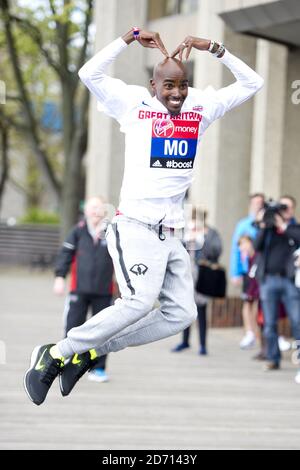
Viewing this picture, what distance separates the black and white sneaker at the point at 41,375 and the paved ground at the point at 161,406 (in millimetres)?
2658

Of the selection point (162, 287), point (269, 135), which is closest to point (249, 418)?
point (162, 287)

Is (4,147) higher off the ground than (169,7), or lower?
lower

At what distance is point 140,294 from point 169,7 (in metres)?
15.3

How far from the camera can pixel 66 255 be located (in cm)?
1123

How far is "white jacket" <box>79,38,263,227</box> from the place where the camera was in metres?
5.42

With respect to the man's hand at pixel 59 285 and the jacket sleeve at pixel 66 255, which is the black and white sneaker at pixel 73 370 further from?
the jacket sleeve at pixel 66 255

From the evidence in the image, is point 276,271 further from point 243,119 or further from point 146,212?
point 146,212

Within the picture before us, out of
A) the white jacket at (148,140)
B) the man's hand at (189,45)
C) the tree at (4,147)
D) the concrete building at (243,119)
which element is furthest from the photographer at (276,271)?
the tree at (4,147)

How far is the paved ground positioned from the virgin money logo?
12.2 feet

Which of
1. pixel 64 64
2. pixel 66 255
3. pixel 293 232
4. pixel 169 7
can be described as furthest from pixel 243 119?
pixel 64 64

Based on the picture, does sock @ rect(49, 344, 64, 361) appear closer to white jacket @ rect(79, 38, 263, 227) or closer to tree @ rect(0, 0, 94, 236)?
white jacket @ rect(79, 38, 263, 227)

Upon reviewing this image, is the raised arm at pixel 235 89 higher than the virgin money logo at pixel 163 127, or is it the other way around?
the raised arm at pixel 235 89

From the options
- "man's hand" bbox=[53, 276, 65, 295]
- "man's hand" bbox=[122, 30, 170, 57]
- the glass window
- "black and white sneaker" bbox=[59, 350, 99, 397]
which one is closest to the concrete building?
the glass window

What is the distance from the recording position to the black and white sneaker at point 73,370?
221 inches
